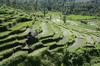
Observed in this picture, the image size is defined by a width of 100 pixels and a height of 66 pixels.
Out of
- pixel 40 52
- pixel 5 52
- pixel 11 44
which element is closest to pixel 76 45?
pixel 40 52

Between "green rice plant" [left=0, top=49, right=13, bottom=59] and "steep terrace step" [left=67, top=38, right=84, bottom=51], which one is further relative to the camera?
"steep terrace step" [left=67, top=38, right=84, bottom=51]

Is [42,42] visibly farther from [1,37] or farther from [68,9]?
[68,9]

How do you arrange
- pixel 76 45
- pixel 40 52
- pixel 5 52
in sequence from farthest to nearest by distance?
pixel 76 45, pixel 40 52, pixel 5 52

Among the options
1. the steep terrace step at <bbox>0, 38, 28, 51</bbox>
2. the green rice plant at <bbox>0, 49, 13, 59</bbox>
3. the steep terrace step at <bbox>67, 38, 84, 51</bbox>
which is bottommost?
the steep terrace step at <bbox>67, 38, 84, 51</bbox>

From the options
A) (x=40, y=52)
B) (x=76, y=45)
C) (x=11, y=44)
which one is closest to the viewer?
(x=40, y=52)

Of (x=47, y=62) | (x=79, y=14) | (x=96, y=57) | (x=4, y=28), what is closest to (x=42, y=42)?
(x=47, y=62)

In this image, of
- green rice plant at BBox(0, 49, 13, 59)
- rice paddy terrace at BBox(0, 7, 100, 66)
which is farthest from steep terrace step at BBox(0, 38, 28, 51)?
green rice plant at BBox(0, 49, 13, 59)

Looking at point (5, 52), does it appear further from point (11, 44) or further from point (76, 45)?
point (76, 45)

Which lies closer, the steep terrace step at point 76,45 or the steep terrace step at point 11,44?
the steep terrace step at point 11,44

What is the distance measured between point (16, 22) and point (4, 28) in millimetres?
10417

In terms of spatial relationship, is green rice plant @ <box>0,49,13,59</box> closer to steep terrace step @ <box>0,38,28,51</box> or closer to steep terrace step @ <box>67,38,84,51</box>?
steep terrace step @ <box>0,38,28,51</box>

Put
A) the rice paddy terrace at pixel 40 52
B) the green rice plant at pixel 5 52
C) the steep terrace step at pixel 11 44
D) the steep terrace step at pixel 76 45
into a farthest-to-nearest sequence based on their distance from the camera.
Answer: the steep terrace step at pixel 76 45, the steep terrace step at pixel 11 44, the rice paddy terrace at pixel 40 52, the green rice plant at pixel 5 52

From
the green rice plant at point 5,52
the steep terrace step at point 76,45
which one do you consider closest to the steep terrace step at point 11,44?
the green rice plant at point 5,52

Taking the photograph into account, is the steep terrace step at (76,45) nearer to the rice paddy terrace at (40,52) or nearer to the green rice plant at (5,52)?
the rice paddy terrace at (40,52)
